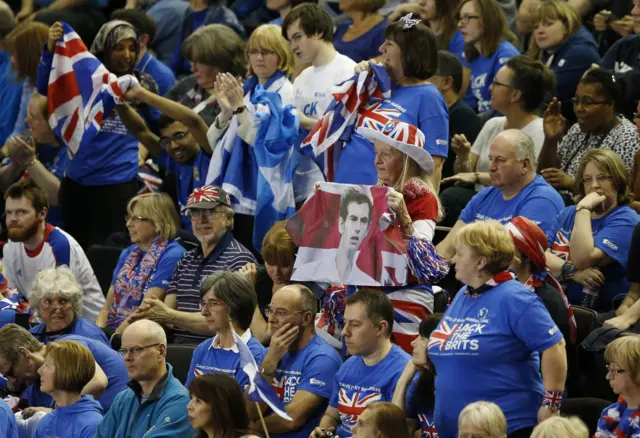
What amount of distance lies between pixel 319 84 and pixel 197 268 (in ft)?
4.38

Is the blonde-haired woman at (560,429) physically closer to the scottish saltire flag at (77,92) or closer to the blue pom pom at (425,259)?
the blue pom pom at (425,259)

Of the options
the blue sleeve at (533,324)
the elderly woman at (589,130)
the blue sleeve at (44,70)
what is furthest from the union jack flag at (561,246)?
the blue sleeve at (44,70)

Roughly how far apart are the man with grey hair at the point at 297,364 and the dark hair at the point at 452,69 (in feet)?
9.37

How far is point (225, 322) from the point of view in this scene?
6.72 metres

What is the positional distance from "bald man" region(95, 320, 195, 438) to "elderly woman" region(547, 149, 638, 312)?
82.5 inches

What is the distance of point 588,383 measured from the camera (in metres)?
6.27

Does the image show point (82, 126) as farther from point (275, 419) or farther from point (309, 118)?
point (275, 419)

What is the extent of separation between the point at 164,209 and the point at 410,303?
7.54ft

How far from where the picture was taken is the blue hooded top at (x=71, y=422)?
21.7 feet

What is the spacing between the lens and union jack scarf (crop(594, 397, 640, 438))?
5285 mm

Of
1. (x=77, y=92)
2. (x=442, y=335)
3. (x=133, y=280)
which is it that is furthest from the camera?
(x=77, y=92)

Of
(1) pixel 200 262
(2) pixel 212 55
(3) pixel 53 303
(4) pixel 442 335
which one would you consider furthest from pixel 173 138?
(4) pixel 442 335

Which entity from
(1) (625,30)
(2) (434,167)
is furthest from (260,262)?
(1) (625,30)

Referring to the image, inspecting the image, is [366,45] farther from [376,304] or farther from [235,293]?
[376,304]
